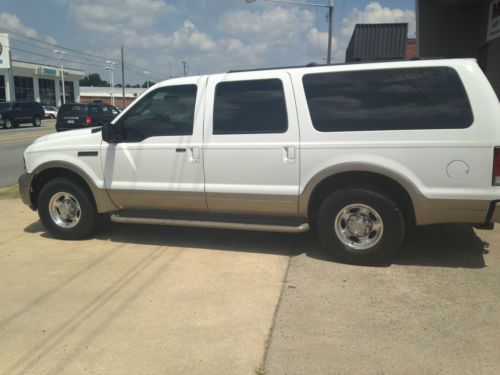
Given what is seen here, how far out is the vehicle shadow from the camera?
5.06 meters

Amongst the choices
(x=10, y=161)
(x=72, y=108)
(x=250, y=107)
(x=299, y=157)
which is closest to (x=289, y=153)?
(x=299, y=157)

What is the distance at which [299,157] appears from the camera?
4820mm

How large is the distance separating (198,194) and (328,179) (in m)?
1.47

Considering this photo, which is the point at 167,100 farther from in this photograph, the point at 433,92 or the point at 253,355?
the point at 253,355

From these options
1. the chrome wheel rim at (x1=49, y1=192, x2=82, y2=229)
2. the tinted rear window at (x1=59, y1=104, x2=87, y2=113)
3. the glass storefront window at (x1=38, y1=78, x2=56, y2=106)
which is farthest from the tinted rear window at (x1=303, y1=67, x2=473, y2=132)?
the glass storefront window at (x1=38, y1=78, x2=56, y2=106)

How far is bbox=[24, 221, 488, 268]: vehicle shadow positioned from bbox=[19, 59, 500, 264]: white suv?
0.42m

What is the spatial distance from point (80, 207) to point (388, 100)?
3845 mm

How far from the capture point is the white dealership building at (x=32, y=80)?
183 feet

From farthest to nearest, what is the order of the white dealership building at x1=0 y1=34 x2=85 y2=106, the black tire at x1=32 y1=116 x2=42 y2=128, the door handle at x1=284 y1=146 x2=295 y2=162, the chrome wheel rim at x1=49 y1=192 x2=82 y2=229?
the white dealership building at x1=0 y1=34 x2=85 y2=106 → the black tire at x1=32 y1=116 x2=42 y2=128 → the chrome wheel rim at x1=49 y1=192 x2=82 y2=229 → the door handle at x1=284 y1=146 x2=295 y2=162

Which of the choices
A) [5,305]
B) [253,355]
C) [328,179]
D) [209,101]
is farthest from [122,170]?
[253,355]

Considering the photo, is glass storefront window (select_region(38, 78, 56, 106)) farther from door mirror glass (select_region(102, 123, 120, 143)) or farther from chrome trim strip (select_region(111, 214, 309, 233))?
chrome trim strip (select_region(111, 214, 309, 233))

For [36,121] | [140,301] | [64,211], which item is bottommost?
[140,301]

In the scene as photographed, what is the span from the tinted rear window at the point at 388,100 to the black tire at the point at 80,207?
2.99 metres

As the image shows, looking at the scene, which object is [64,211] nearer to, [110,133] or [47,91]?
[110,133]
